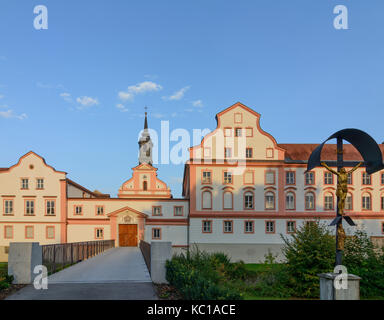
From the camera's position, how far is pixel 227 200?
43.7m

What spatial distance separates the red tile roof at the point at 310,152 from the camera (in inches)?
1778

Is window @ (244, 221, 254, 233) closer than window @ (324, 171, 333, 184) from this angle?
Yes

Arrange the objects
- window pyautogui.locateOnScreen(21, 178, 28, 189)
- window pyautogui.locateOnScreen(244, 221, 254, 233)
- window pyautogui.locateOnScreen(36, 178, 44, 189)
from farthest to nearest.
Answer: window pyautogui.locateOnScreen(36, 178, 44, 189) < window pyautogui.locateOnScreen(21, 178, 28, 189) < window pyautogui.locateOnScreen(244, 221, 254, 233)

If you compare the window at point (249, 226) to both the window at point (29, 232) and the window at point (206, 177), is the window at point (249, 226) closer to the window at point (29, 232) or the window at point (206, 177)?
the window at point (206, 177)

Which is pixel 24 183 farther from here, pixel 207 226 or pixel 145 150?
pixel 145 150

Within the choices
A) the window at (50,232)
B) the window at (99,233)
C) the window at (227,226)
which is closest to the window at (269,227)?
the window at (227,226)

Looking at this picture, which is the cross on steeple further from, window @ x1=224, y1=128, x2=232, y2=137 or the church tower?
window @ x1=224, y1=128, x2=232, y2=137

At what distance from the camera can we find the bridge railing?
1601cm

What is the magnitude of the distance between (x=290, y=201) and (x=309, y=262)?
30.8m

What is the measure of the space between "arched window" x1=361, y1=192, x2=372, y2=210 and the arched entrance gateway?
24.7 meters

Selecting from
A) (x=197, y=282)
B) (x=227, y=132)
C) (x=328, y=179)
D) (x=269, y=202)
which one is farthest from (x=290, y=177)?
(x=197, y=282)

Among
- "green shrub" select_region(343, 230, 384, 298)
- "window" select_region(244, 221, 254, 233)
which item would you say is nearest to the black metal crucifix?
"green shrub" select_region(343, 230, 384, 298)

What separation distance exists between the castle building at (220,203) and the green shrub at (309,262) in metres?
28.5
